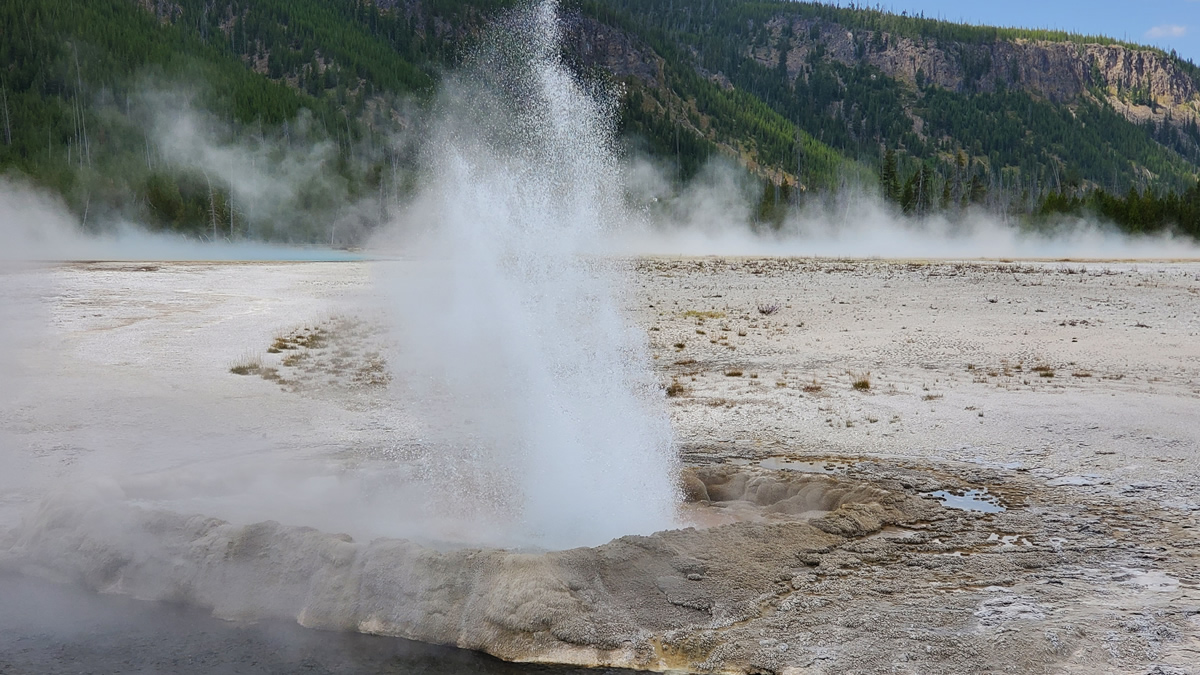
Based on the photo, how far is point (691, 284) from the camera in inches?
1244

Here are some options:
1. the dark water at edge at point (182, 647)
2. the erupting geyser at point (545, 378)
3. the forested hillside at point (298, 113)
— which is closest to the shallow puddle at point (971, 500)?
the erupting geyser at point (545, 378)

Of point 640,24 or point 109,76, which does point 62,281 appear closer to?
point 109,76

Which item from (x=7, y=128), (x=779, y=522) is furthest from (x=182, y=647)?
(x=7, y=128)

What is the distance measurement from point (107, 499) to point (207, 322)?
13614mm

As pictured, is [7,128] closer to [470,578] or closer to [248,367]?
[248,367]

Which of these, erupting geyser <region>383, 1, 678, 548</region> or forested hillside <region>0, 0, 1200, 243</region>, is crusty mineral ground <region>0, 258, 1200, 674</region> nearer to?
erupting geyser <region>383, 1, 678, 548</region>

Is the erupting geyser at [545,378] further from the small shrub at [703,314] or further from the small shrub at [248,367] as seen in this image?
the small shrub at [703,314]

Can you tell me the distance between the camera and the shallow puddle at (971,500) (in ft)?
27.4

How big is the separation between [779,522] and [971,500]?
2180mm

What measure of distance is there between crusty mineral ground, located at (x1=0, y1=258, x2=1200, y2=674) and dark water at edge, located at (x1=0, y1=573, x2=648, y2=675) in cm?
16

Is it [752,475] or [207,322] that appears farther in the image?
[207,322]

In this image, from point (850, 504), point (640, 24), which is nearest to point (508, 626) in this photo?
point (850, 504)

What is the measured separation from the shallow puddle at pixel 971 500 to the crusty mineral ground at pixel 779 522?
50 millimetres

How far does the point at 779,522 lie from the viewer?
7543 mm
